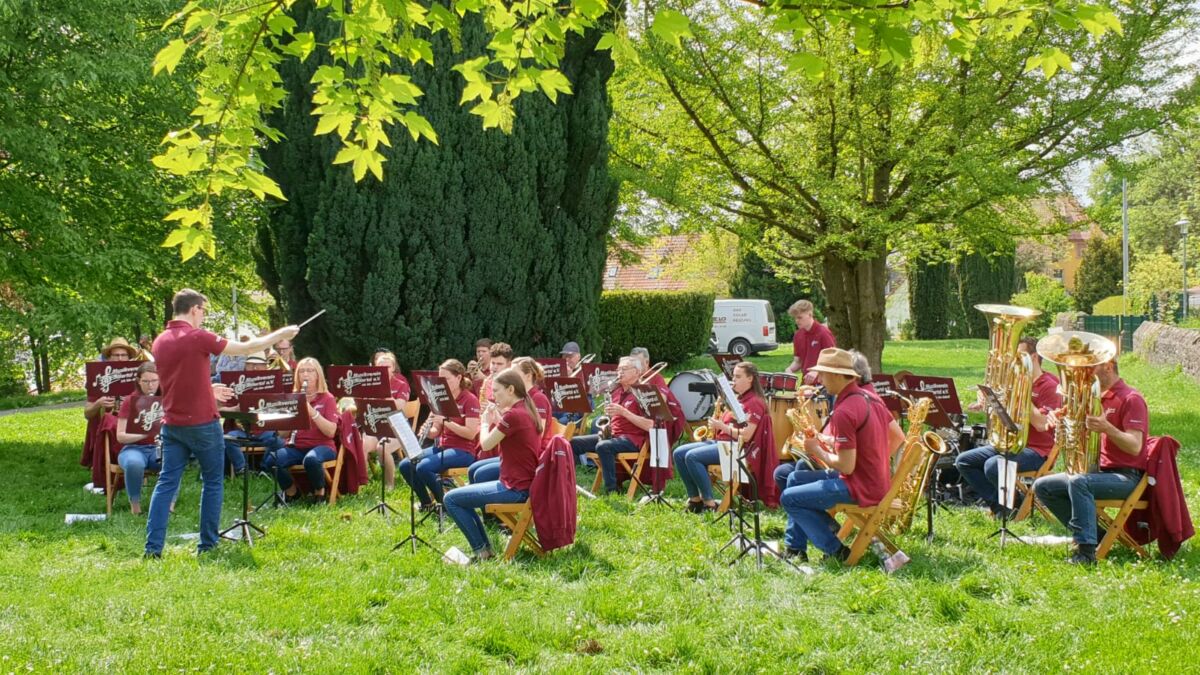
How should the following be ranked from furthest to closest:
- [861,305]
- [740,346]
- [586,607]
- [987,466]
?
1. [740,346]
2. [861,305]
3. [987,466]
4. [586,607]

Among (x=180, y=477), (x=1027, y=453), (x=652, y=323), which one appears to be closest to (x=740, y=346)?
(x=652, y=323)

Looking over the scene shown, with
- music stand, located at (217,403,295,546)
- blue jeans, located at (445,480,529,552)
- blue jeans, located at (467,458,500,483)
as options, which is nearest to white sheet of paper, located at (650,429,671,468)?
blue jeans, located at (467,458,500,483)

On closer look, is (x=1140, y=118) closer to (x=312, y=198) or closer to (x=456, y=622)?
(x=312, y=198)

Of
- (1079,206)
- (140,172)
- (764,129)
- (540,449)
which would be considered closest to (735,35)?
(764,129)

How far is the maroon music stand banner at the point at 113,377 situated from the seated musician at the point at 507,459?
4561 mm

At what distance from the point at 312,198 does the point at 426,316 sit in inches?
93.2

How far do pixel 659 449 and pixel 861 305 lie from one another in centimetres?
965

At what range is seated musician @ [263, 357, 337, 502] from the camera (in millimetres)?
9891

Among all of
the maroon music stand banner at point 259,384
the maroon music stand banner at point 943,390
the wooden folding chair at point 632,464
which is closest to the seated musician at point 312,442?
the maroon music stand banner at point 259,384

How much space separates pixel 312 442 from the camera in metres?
10.0

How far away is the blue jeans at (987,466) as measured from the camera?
851 centimetres

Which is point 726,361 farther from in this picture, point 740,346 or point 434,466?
point 740,346

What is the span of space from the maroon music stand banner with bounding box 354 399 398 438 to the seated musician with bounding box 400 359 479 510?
14.0 inches

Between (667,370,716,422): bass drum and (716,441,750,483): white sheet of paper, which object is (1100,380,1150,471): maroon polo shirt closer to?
(716,441,750,483): white sheet of paper
